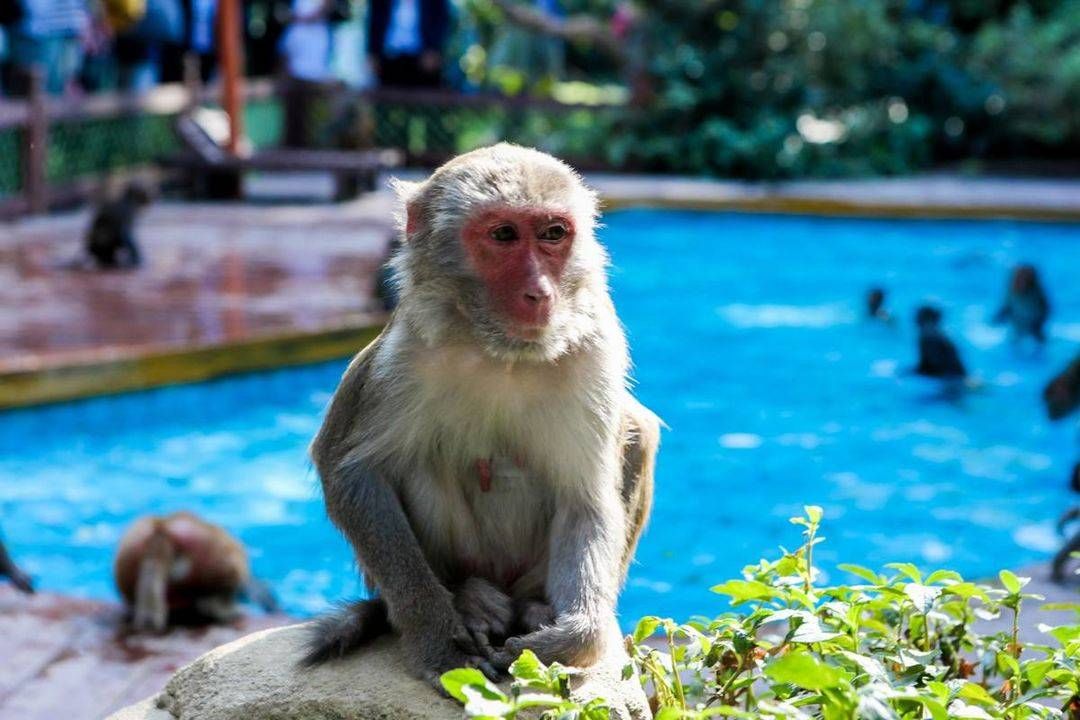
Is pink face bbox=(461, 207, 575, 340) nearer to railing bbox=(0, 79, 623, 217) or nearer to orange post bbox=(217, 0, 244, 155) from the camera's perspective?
railing bbox=(0, 79, 623, 217)

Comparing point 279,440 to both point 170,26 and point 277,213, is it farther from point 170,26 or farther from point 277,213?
point 170,26

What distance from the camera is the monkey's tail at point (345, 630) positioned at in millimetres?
3078

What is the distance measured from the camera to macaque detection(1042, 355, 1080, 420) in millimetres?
8039

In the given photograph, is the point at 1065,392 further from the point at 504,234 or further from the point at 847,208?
the point at 847,208

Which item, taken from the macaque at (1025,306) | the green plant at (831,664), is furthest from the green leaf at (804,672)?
the macaque at (1025,306)

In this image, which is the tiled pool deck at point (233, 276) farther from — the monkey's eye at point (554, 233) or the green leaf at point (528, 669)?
the green leaf at point (528, 669)

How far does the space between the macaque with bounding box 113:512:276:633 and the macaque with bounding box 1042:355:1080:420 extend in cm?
470

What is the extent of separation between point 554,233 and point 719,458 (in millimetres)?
5382

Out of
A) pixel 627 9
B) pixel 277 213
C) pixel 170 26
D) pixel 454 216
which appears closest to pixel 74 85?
pixel 170 26

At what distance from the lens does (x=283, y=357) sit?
8422mm

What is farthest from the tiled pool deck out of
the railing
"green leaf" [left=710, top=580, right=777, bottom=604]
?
"green leaf" [left=710, top=580, right=777, bottom=604]

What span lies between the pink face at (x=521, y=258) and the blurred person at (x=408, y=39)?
1392 cm

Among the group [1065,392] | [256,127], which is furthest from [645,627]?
[256,127]

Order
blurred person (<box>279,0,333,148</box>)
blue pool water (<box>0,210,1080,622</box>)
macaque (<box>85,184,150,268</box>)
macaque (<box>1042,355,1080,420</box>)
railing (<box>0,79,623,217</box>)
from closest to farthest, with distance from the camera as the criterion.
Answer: blue pool water (<box>0,210,1080,622</box>)
macaque (<box>1042,355,1080,420</box>)
macaque (<box>85,184,150,268</box>)
railing (<box>0,79,623,217</box>)
blurred person (<box>279,0,333,148</box>)
